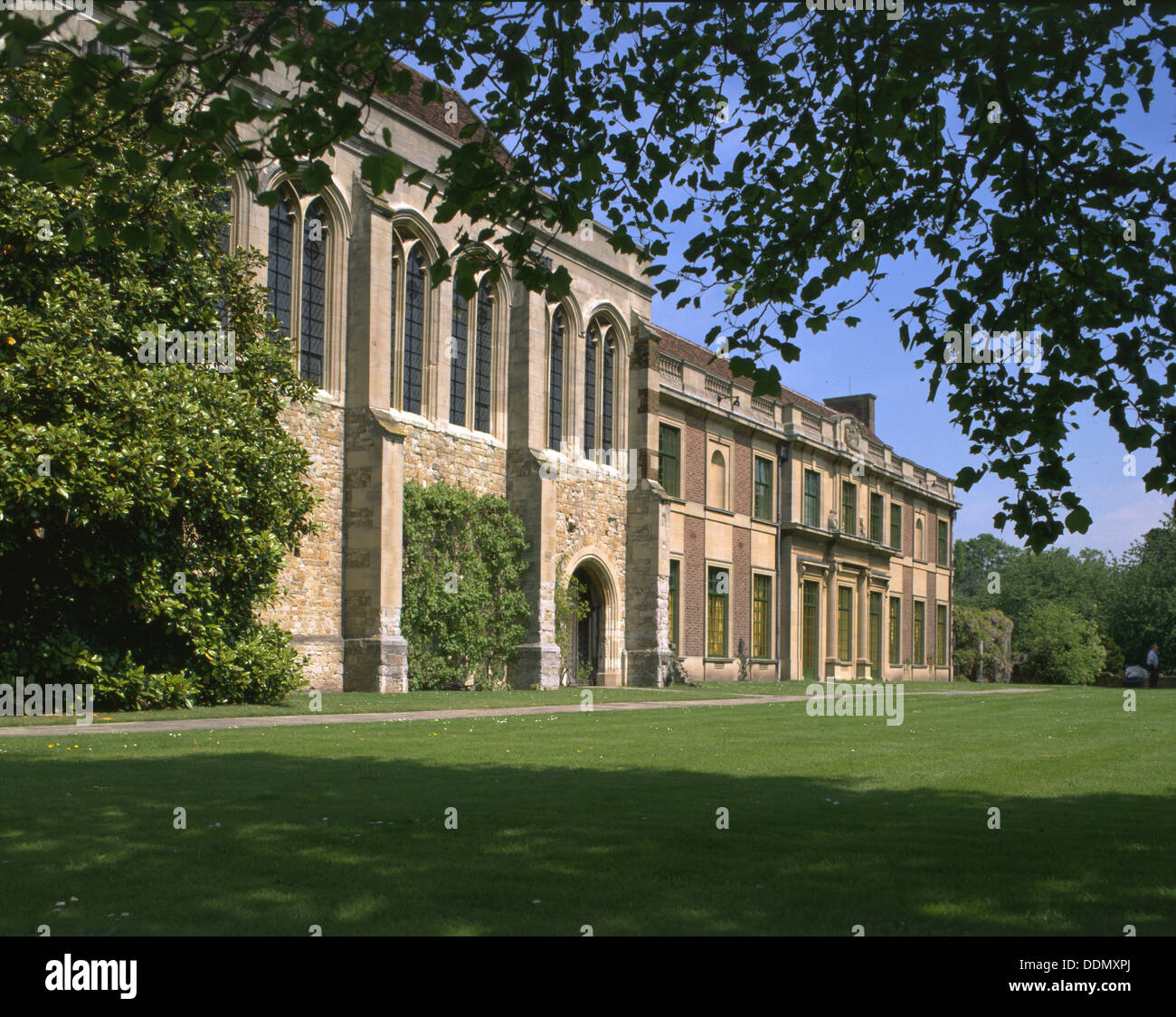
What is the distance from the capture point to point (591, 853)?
607 cm

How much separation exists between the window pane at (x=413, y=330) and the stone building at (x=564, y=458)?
0.05 metres

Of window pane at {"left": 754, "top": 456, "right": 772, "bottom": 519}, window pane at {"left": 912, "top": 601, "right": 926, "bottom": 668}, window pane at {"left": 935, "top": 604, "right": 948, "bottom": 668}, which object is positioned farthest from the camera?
window pane at {"left": 935, "top": 604, "right": 948, "bottom": 668}

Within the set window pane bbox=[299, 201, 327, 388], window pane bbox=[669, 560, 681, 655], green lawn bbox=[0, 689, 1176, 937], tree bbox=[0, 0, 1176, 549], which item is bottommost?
green lawn bbox=[0, 689, 1176, 937]

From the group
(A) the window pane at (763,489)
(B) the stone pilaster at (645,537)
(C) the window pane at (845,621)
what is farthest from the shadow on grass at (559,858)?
(C) the window pane at (845,621)

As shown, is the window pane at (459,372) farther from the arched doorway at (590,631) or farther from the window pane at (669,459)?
the window pane at (669,459)

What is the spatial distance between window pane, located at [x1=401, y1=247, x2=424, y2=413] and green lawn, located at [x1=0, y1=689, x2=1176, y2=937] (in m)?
14.9

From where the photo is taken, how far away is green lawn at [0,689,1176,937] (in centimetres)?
477

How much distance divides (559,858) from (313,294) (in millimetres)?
20019

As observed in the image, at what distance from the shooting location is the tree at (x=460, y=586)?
25609 mm

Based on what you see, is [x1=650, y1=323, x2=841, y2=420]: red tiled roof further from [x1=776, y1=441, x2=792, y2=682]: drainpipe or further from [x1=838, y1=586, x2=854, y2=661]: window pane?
[x1=838, y1=586, x2=854, y2=661]: window pane

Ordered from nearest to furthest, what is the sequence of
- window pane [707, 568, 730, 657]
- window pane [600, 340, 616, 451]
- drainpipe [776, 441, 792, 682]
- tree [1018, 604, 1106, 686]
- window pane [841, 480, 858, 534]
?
1. window pane [600, 340, 616, 451]
2. window pane [707, 568, 730, 657]
3. drainpipe [776, 441, 792, 682]
4. window pane [841, 480, 858, 534]
5. tree [1018, 604, 1106, 686]

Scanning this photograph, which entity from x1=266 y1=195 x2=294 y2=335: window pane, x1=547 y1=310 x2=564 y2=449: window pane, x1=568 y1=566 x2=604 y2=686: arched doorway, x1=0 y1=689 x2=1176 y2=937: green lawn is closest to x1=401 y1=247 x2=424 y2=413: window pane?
x1=266 y1=195 x2=294 y2=335: window pane

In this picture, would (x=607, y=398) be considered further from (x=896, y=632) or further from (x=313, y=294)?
(x=896, y=632)

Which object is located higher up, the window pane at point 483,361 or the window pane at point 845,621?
the window pane at point 483,361
